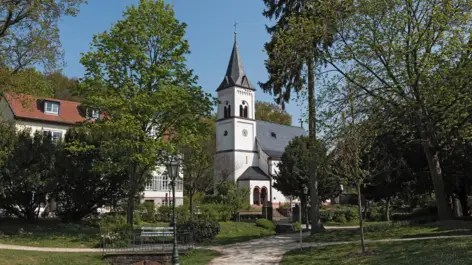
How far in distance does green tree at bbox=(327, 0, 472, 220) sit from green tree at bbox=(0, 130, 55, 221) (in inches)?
706

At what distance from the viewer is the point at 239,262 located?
14.9 meters

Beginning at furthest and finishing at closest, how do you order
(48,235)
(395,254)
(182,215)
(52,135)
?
(52,135) < (182,215) < (48,235) < (395,254)

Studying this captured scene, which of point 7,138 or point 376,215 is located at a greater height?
point 7,138

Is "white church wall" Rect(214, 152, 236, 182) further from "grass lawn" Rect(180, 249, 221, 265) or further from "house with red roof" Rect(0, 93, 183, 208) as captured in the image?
"grass lawn" Rect(180, 249, 221, 265)

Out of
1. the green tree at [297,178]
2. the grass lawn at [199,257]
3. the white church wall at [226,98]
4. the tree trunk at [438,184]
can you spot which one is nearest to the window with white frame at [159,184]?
the green tree at [297,178]

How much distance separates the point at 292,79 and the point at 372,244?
32.6 ft

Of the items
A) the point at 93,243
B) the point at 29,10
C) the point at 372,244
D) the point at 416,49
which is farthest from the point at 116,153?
the point at 416,49

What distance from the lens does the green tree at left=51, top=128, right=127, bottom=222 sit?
1033 inches

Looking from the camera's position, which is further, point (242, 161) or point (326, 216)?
point (242, 161)

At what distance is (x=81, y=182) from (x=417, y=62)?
826 inches

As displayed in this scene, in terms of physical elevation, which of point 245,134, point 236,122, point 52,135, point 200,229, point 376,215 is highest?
point 236,122

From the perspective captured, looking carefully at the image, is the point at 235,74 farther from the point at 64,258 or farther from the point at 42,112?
the point at 64,258

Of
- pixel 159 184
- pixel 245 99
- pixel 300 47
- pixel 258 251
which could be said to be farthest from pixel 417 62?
pixel 245 99

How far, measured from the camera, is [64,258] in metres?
16.1
